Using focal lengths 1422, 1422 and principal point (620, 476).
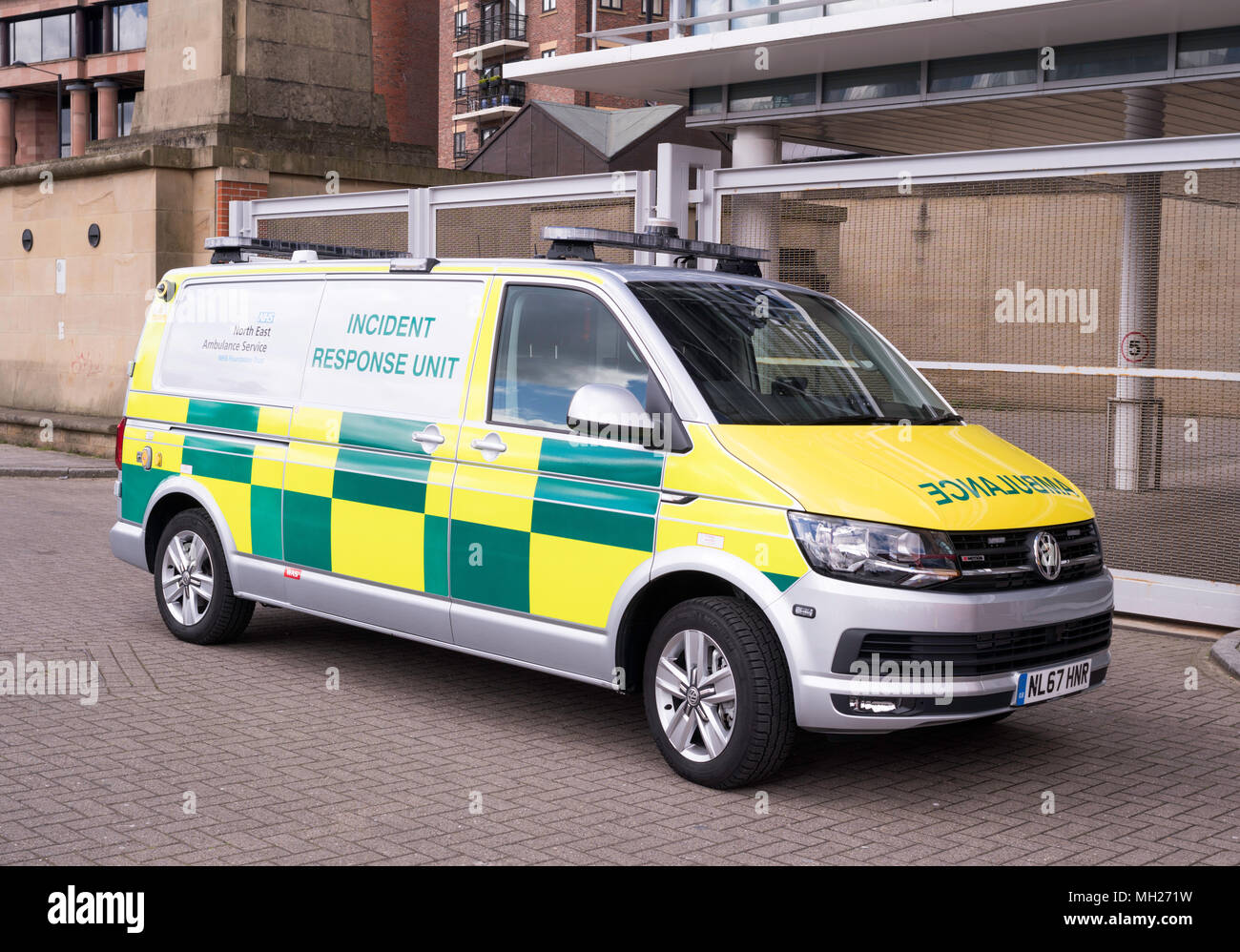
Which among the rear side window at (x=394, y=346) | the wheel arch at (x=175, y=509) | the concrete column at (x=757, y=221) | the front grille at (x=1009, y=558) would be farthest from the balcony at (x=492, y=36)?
the front grille at (x=1009, y=558)

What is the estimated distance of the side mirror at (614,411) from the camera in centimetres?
553

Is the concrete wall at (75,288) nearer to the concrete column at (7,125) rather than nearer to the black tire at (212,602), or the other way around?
the black tire at (212,602)

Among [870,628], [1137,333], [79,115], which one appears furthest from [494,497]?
[79,115]

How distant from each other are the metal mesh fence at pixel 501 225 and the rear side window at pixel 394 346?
15.6 feet

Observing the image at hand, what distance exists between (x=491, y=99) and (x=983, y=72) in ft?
180

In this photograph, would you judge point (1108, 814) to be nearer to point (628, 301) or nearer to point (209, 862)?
point (628, 301)

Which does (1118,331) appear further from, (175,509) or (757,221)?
(175,509)

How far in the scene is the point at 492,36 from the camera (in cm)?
6588

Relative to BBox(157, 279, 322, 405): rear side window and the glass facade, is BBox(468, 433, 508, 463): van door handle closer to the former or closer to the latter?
BBox(157, 279, 322, 405): rear side window

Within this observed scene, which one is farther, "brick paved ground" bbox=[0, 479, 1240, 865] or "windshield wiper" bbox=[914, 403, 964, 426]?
"windshield wiper" bbox=[914, 403, 964, 426]

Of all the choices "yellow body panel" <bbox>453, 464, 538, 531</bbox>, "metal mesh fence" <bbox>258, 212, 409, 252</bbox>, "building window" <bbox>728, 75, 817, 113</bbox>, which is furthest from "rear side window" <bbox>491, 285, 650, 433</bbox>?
"building window" <bbox>728, 75, 817, 113</bbox>

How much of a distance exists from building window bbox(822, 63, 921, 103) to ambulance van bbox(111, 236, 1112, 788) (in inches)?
360

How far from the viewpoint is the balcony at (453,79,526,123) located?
66375mm
